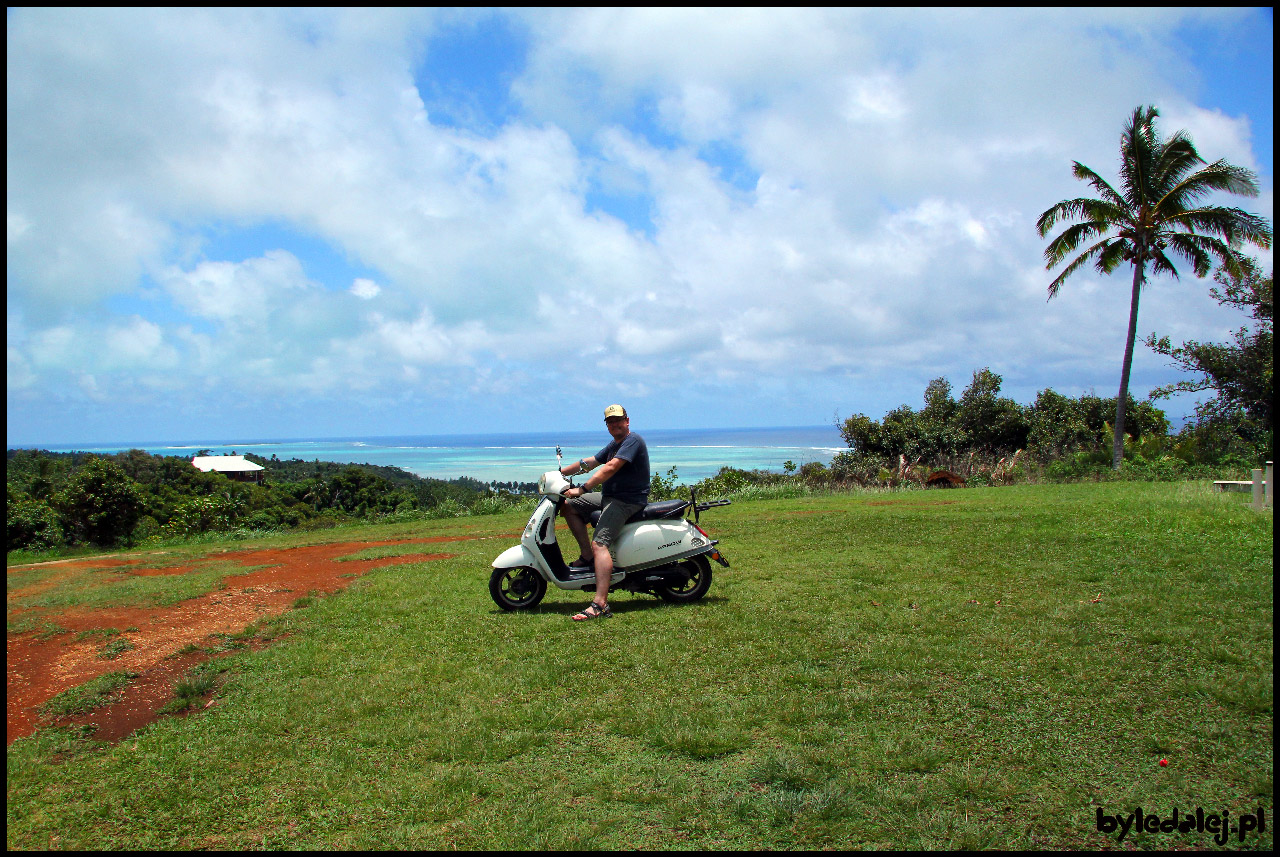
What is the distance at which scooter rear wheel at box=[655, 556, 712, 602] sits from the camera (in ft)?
23.0

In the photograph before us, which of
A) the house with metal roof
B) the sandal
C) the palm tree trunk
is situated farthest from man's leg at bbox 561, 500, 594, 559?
the house with metal roof

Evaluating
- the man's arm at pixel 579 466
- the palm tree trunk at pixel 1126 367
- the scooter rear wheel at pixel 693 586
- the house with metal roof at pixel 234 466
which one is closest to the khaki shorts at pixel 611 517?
the man's arm at pixel 579 466

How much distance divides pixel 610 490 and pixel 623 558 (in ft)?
2.03

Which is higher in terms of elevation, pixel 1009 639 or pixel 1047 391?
pixel 1047 391

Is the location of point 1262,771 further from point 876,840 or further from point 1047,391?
point 1047,391

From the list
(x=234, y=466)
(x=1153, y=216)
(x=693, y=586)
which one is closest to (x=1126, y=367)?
(x=1153, y=216)

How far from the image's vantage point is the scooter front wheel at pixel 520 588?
22.6ft

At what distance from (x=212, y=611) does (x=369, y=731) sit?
170 inches

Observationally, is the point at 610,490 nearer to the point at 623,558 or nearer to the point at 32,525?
the point at 623,558

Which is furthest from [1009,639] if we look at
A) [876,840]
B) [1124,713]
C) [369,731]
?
[369,731]

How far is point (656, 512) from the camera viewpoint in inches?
271

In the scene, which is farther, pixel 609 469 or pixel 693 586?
pixel 693 586

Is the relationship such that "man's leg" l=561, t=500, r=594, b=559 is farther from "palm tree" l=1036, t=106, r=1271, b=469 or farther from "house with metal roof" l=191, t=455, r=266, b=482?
"house with metal roof" l=191, t=455, r=266, b=482

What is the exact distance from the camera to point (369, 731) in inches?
159
